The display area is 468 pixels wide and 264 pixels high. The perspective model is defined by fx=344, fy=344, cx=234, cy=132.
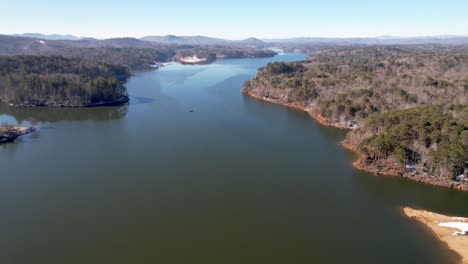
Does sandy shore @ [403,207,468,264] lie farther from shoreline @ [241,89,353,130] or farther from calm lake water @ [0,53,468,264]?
shoreline @ [241,89,353,130]

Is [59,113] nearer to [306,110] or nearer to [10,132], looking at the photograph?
[10,132]

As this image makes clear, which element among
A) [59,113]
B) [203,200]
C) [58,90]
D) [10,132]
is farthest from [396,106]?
[58,90]

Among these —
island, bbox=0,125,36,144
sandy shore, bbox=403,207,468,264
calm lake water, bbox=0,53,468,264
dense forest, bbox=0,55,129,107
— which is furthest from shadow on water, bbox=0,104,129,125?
sandy shore, bbox=403,207,468,264

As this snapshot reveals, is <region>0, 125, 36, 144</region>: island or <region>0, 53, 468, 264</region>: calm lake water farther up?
<region>0, 125, 36, 144</region>: island

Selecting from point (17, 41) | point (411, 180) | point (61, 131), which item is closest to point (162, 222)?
point (411, 180)

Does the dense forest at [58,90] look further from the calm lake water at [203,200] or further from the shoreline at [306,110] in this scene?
the shoreline at [306,110]

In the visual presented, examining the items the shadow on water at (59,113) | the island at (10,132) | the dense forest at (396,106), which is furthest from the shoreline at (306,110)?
the island at (10,132)
